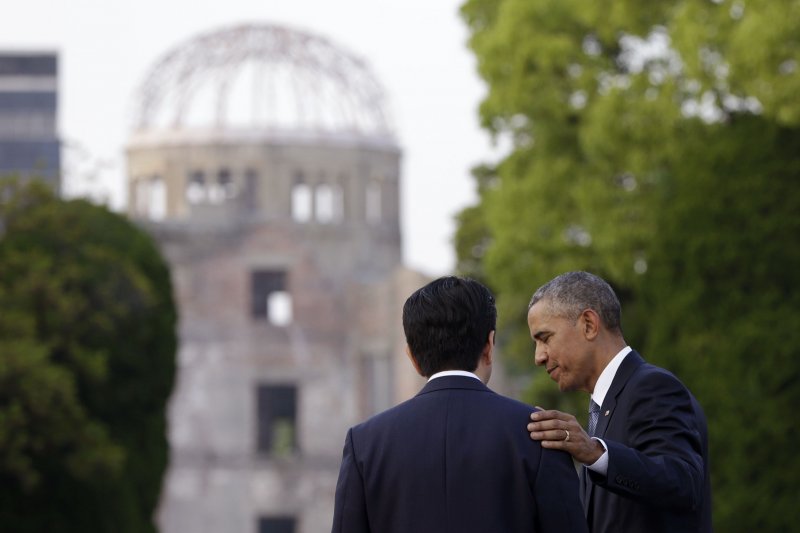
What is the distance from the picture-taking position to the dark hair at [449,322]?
4.86 metres

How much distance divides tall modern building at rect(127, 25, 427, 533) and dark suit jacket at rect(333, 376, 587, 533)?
118 ft

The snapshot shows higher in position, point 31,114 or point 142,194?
point 31,114

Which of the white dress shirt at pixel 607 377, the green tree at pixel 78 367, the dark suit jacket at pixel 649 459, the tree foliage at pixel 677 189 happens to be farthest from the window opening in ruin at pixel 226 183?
the dark suit jacket at pixel 649 459

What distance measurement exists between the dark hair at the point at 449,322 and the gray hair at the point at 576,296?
0.59 meters

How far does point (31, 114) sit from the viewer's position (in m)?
46.9

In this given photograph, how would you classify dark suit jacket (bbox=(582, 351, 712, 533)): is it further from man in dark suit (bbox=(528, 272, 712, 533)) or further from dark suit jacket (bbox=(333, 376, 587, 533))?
dark suit jacket (bbox=(333, 376, 587, 533))

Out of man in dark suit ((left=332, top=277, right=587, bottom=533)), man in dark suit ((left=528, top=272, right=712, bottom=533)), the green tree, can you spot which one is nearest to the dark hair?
man in dark suit ((left=332, top=277, right=587, bottom=533))

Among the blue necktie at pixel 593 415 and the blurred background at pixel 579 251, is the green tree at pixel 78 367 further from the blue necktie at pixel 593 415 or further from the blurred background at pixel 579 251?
the blue necktie at pixel 593 415

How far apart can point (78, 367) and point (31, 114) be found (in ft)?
83.7

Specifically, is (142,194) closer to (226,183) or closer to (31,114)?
(226,183)

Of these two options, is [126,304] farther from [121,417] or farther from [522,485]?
[522,485]

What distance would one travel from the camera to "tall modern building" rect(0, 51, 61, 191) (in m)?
46.7

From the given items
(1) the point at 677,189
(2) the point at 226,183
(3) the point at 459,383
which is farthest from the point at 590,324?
(2) the point at 226,183

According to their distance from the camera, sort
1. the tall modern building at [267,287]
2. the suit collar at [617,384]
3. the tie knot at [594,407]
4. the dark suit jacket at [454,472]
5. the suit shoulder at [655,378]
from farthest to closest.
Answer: the tall modern building at [267,287] < the tie knot at [594,407] < the suit collar at [617,384] < the suit shoulder at [655,378] < the dark suit jacket at [454,472]
